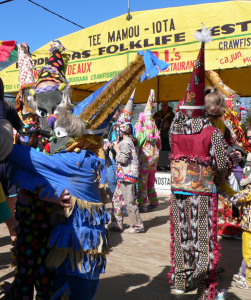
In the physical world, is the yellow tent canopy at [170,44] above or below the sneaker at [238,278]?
above

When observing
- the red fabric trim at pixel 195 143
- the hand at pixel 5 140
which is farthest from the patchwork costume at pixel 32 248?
the red fabric trim at pixel 195 143

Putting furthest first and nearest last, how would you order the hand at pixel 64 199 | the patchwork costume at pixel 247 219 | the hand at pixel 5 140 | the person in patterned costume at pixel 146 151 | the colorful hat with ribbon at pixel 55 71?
the person in patterned costume at pixel 146 151 < the patchwork costume at pixel 247 219 < the colorful hat with ribbon at pixel 55 71 < the hand at pixel 64 199 < the hand at pixel 5 140

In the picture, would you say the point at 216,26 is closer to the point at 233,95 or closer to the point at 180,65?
→ the point at 180,65

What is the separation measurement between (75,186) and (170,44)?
7.34 meters

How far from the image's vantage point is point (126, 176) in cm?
589

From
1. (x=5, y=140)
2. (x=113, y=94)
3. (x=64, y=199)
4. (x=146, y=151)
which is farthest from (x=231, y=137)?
(x=5, y=140)

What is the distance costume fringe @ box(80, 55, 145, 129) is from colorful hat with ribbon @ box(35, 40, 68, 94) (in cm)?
47

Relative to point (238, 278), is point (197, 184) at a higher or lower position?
higher

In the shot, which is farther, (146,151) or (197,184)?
(146,151)

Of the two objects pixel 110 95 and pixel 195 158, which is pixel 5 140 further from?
pixel 195 158

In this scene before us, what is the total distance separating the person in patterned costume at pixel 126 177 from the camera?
5.82 meters

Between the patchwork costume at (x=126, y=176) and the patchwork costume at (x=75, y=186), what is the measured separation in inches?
130

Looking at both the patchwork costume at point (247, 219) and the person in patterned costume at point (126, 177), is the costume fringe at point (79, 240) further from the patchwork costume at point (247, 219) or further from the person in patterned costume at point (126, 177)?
Answer: the person in patterned costume at point (126, 177)

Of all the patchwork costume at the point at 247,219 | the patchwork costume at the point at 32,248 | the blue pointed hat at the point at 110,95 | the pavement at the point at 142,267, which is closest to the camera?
the patchwork costume at the point at 32,248
